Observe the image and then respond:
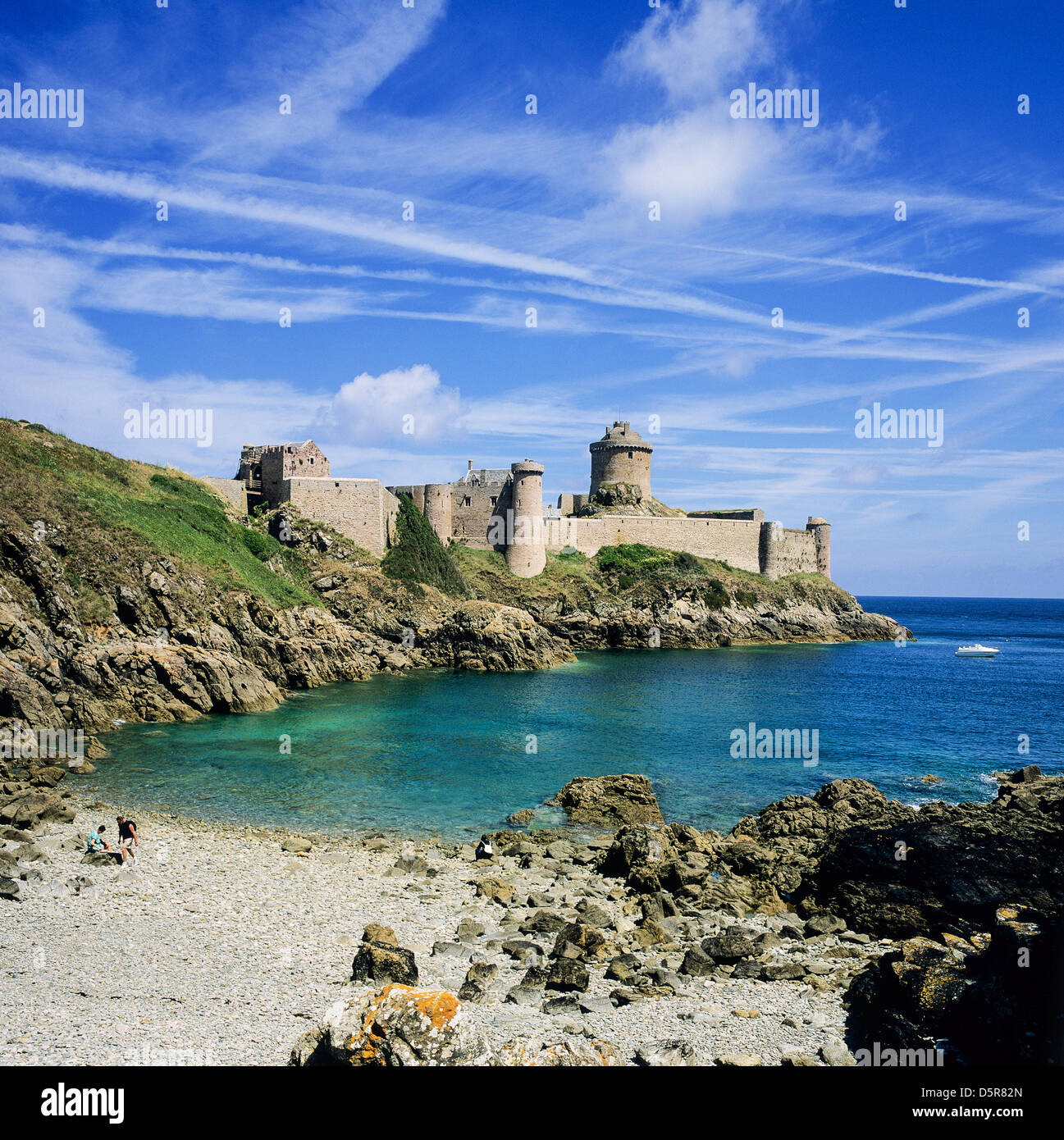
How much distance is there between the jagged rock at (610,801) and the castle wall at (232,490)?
4020cm

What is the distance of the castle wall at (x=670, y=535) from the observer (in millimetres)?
72625

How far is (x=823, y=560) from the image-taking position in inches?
3295

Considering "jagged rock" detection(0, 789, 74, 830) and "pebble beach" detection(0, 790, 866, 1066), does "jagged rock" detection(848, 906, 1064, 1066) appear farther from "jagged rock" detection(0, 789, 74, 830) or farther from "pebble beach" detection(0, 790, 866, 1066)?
"jagged rock" detection(0, 789, 74, 830)

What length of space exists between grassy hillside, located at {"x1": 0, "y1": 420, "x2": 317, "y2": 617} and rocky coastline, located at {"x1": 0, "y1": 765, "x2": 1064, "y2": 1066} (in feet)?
57.6

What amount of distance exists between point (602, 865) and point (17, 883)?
36.1ft

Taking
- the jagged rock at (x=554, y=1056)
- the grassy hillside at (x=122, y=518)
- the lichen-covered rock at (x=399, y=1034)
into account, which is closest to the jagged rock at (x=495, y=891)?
the jagged rock at (x=554, y=1056)

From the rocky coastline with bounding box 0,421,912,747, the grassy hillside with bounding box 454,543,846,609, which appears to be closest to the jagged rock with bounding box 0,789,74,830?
the rocky coastline with bounding box 0,421,912,747

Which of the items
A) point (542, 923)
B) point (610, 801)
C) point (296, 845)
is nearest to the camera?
point (542, 923)

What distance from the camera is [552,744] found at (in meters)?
29.0

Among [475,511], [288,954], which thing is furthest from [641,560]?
[288,954]

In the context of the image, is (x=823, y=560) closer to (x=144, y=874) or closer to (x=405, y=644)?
(x=405, y=644)

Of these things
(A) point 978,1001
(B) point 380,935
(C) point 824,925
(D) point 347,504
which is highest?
(D) point 347,504

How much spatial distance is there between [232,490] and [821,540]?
5994 cm

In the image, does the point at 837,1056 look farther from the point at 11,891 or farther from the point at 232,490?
the point at 232,490
